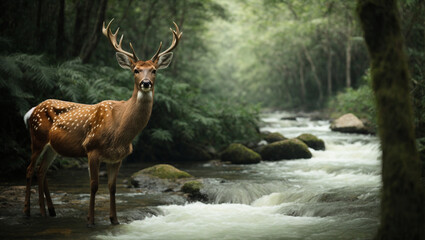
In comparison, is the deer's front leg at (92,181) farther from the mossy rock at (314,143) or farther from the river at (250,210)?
the mossy rock at (314,143)

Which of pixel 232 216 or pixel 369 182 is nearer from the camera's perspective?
pixel 232 216

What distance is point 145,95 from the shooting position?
19.5 ft

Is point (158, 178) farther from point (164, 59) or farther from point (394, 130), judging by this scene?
point (394, 130)

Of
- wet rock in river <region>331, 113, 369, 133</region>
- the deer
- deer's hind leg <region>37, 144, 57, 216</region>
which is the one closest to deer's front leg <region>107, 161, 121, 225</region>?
the deer

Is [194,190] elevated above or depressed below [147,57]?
below

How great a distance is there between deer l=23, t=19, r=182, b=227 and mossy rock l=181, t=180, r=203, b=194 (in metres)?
2.81

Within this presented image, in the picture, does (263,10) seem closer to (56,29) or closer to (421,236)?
(56,29)

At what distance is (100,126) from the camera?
20.3ft

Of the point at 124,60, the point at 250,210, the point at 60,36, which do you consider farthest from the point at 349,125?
the point at 124,60

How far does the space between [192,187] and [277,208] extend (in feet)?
6.46

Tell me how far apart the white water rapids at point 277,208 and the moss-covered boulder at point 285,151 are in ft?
5.83

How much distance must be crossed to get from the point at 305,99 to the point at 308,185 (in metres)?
38.3

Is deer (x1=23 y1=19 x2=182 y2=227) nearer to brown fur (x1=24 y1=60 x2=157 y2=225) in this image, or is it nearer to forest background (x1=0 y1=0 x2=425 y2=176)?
brown fur (x1=24 y1=60 x2=157 y2=225)

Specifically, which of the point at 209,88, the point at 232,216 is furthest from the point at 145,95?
the point at 209,88
